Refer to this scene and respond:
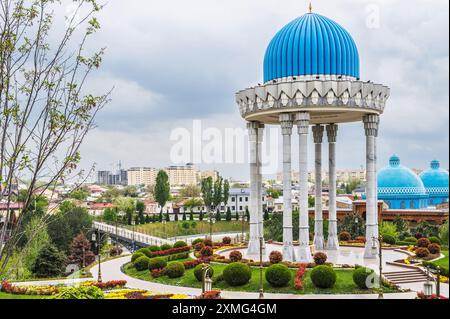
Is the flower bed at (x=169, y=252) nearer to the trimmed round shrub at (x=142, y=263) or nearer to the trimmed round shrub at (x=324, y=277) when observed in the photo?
the trimmed round shrub at (x=142, y=263)

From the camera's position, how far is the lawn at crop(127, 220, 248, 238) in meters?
71.1

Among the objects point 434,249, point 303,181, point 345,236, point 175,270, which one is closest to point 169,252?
point 175,270

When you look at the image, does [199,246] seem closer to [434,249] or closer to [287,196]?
[287,196]

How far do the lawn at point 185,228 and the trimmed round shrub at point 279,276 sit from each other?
151 feet

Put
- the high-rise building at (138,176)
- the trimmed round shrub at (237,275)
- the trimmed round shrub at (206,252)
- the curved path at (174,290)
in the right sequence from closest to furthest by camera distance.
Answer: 1. the curved path at (174,290)
2. the trimmed round shrub at (237,275)
3. the trimmed round shrub at (206,252)
4. the high-rise building at (138,176)

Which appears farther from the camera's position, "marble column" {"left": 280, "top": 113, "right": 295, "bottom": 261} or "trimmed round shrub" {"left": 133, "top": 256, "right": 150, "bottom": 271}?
"trimmed round shrub" {"left": 133, "top": 256, "right": 150, "bottom": 271}

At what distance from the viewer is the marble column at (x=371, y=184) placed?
1170 inches

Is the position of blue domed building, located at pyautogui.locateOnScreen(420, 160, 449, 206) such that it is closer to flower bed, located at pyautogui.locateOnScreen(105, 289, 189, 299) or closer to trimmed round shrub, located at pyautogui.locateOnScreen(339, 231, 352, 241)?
trimmed round shrub, located at pyautogui.locateOnScreen(339, 231, 352, 241)

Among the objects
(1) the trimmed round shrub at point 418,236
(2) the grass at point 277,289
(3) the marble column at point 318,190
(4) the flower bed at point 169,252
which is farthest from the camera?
(1) the trimmed round shrub at point 418,236

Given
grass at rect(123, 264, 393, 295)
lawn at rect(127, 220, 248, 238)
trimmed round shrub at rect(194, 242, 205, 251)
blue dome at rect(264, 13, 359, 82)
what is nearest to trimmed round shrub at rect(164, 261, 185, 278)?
grass at rect(123, 264, 393, 295)

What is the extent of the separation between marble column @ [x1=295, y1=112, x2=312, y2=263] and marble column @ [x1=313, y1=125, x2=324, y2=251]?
652 cm

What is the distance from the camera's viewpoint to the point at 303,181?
92.8ft

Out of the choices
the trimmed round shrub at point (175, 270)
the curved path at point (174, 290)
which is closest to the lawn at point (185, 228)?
the curved path at point (174, 290)
